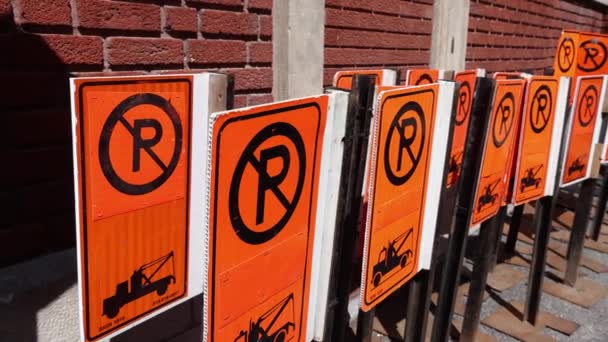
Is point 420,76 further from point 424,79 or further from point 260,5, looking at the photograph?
point 260,5

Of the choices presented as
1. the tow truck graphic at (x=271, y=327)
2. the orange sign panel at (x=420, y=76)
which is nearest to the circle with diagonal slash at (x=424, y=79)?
the orange sign panel at (x=420, y=76)

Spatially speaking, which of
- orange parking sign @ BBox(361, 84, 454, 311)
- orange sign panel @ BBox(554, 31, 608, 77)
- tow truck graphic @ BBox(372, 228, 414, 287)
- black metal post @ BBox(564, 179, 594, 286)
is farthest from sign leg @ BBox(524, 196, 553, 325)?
tow truck graphic @ BBox(372, 228, 414, 287)

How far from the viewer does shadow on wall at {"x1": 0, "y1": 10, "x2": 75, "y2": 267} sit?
2.11 metres

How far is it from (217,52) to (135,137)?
1.72 m

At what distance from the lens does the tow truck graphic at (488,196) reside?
2818 mm

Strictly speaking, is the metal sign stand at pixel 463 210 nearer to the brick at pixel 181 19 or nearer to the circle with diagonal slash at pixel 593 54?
the brick at pixel 181 19

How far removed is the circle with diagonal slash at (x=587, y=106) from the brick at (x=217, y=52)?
242 cm

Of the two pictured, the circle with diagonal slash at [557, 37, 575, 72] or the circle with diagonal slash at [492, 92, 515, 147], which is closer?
the circle with diagonal slash at [492, 92, 515, 147]

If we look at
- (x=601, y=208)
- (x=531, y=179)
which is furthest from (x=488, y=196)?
(x=601, y=208)

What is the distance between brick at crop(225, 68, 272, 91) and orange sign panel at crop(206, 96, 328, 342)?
167 cm

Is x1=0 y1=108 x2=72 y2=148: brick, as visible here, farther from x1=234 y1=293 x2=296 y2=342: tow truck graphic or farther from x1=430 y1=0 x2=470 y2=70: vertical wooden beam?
x1=430 y1=0 x2=470 y2=70: vertical wooden beam

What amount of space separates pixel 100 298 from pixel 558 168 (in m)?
3.20

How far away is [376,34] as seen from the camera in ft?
15.2

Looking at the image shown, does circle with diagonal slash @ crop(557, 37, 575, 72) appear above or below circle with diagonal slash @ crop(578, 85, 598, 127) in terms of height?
above
